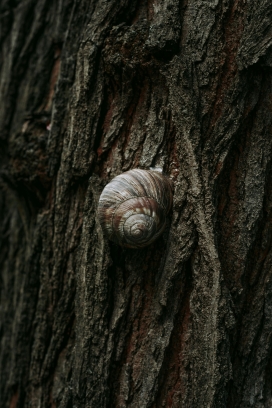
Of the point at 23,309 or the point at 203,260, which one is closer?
the point at 203,260

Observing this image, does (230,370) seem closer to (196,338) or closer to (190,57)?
(196,338)

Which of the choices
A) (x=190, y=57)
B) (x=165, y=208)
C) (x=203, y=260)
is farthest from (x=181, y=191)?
(x=190, y=57)

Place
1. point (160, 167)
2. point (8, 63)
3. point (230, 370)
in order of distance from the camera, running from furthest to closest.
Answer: point (8, 63) → point (160, 167) → point (230, 370)
